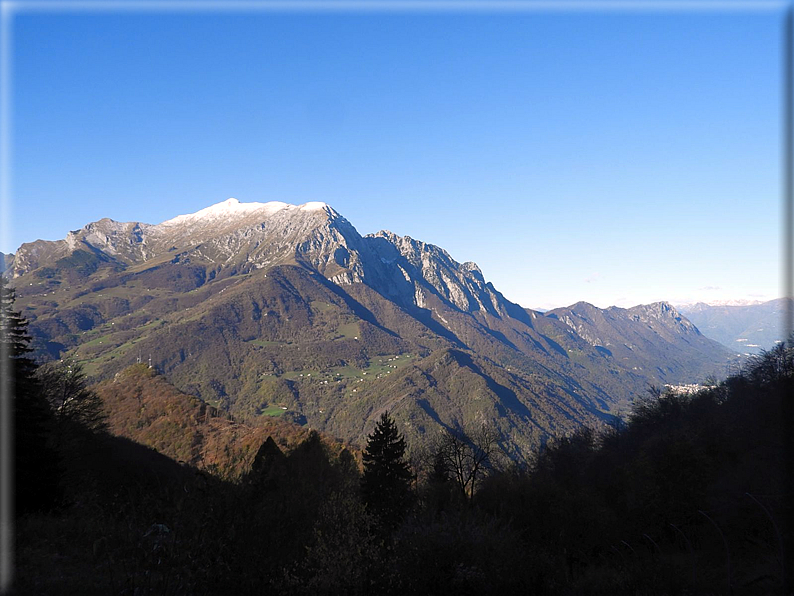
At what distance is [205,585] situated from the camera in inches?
539

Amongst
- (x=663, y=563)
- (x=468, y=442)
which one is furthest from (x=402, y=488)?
(x=663, y=563)

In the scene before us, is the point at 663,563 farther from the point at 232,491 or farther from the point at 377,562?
the point at 232,491

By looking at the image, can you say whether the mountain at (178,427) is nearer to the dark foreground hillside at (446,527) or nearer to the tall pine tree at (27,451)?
the dark foreground hillside at (446,527)

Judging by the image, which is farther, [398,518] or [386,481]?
[386,481]

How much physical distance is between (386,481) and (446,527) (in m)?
27.2

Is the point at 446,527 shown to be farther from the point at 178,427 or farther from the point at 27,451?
the point at 178,427

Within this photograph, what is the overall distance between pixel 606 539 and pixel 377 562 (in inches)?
1118

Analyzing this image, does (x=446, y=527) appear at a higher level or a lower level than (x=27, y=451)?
lower

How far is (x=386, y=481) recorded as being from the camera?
168 ft

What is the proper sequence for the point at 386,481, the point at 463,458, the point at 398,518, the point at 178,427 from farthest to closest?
1. the point at 178,427
2. the point at 463,458
3. the point at 386,481
4. the point at 398,518

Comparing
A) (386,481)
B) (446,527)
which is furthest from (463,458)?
(446,527)

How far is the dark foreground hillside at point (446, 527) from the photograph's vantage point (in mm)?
12836

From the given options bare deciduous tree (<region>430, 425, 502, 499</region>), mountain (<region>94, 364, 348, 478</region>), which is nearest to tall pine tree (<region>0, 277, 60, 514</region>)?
bare deciduous tree (<region>430, 425, 502, 499</region>)

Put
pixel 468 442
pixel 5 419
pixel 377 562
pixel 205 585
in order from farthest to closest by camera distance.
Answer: pixel 468 442 → pixel 377 562 → pixel 205 585 → pixel 5 419
